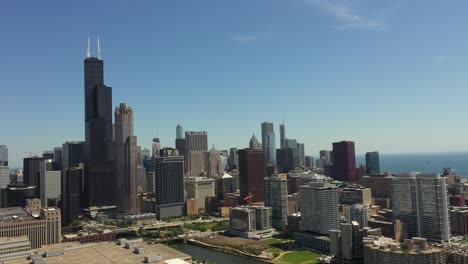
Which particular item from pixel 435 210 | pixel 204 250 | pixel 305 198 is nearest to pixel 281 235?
pixel 305 198

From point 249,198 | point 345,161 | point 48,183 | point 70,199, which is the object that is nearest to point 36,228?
point 70,199

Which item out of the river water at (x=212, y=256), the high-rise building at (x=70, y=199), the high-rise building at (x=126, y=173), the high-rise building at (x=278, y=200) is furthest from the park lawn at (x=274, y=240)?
the high-rise building at (x=126, y=173)

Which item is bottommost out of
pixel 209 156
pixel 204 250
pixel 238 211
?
pixel 204 250

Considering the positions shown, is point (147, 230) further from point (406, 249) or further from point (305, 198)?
point (406, 249)

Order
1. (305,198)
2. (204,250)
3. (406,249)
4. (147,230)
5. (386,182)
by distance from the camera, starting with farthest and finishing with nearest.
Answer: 1. (386,182)
2. (147,230)
3. (305,198)
4. (204,250)
5. (406,249)

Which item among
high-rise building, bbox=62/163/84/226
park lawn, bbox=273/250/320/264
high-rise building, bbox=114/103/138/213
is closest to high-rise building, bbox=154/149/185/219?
high-rise building, bbox=114/103/138/213

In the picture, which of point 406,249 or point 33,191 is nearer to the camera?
point 406,249

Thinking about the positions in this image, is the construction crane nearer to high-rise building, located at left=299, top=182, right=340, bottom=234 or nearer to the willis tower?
high-rise building, located at left=299, top=182, right=340, bottom=234

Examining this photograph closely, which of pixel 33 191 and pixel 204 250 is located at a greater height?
pixel 33 191
